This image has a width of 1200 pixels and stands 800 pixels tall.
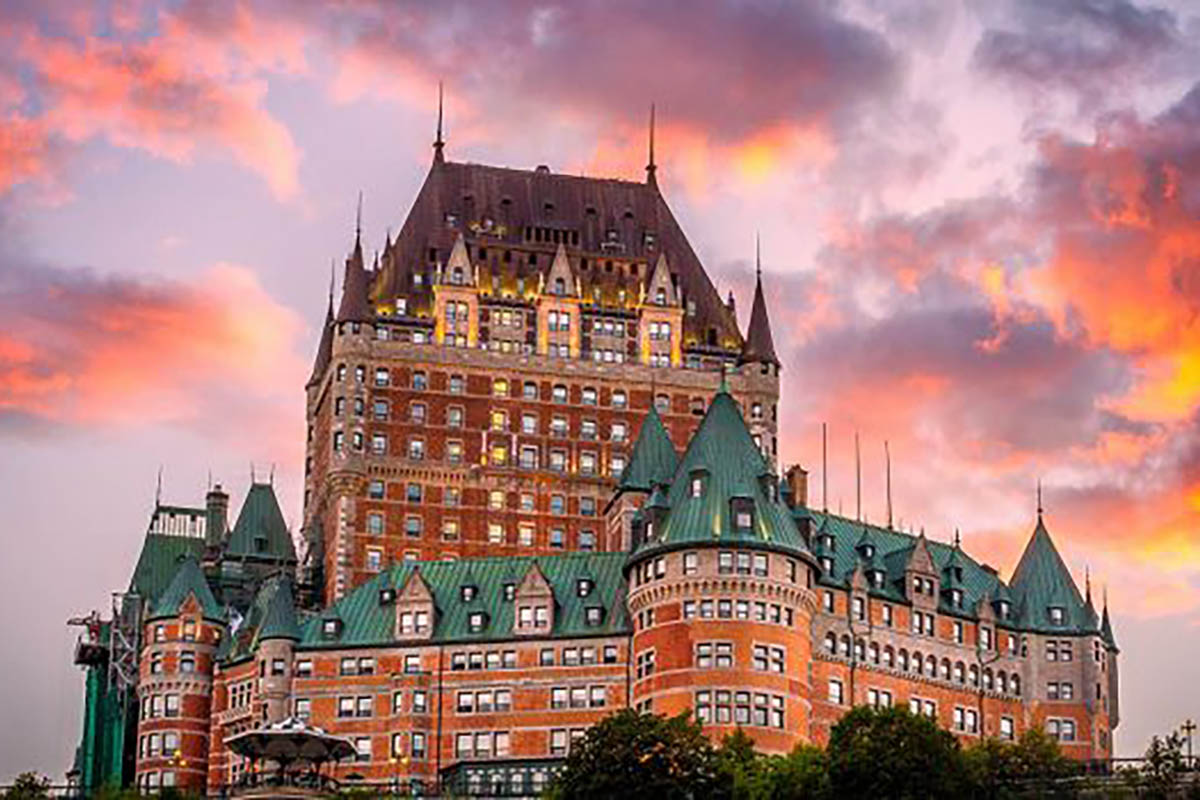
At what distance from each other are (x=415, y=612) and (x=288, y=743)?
1141 inches

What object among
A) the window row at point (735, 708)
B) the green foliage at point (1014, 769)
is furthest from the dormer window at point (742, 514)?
the green foliage at point (1014, 769)

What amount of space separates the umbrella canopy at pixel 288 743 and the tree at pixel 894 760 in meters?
30.0

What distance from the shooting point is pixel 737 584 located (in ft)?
583

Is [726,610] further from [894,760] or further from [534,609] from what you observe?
[894,760]

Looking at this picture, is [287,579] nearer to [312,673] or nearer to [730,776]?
[312,673]

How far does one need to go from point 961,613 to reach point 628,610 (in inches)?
1130

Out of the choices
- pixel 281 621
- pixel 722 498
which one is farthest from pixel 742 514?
pixel 281 621

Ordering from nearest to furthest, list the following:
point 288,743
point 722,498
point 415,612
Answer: point 288,743 → point 722,498 → point 415,612

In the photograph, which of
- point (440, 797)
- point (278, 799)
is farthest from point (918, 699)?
point (278, 799)

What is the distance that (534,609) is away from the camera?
186 m

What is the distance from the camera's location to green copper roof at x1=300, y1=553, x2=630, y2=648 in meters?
186

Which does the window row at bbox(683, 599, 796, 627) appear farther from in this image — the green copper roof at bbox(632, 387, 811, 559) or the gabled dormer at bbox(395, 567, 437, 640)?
the gabled dormer at bbox(395, 567, 437, 640)

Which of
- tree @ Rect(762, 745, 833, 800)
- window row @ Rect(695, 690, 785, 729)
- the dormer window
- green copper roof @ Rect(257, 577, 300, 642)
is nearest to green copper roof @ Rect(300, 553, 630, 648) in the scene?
green copper roof @ Rect(257, 577, 300, 642)

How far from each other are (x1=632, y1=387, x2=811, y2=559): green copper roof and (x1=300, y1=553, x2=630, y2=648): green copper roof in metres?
6.94
